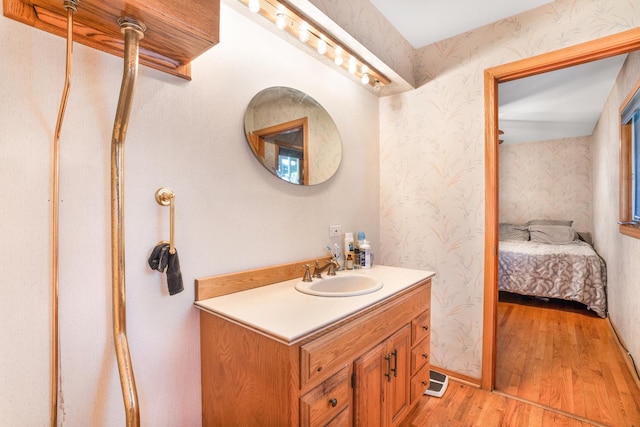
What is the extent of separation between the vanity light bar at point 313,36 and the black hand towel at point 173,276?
1.11 meters

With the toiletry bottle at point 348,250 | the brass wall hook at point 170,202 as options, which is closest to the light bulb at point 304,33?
the brass wall hook at point 170,202

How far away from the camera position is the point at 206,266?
1269 mm

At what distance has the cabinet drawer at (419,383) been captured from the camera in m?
1.59

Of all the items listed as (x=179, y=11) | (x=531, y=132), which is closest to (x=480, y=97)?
(x=179, y=11)

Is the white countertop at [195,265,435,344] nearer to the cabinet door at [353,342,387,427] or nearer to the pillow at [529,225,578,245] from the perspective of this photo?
the cabinet door at [353,342,387,427]

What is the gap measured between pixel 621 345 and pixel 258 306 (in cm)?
315

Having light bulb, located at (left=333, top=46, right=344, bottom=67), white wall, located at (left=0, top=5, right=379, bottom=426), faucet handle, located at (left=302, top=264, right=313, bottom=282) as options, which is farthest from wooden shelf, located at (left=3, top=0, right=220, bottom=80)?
faucet handle, located at (left=302, top=264, right=313, bottom=282)

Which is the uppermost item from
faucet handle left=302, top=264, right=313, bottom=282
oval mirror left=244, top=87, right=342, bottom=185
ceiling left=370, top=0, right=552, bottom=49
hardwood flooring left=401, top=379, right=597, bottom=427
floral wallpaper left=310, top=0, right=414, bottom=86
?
ceiling left=370, top=0, right=552, bottom=49

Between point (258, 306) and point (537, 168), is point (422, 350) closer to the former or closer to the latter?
point (258, 306)

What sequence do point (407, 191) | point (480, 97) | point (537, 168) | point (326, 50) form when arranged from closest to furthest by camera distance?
point (326, 50), point (480, 97), point (407, 191), point (537, 168)

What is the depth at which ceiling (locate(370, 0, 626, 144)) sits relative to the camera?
1793 mm

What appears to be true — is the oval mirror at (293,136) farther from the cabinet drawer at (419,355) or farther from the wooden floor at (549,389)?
the wooden floor at (549,389)

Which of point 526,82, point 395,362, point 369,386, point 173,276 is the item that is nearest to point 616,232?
point 526,82

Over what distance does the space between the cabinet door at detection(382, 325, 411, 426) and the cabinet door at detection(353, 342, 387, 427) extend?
5 centimetres
